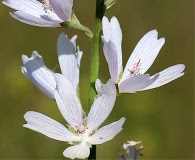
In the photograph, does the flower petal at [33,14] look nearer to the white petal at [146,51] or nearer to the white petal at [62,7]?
the white petal at [62,7]

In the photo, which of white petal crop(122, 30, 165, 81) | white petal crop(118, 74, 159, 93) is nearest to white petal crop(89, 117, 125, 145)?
white petal crop(118, 74, 159, 93)

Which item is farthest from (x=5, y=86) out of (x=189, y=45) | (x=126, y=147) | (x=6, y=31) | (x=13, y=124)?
(x=126, y=147)

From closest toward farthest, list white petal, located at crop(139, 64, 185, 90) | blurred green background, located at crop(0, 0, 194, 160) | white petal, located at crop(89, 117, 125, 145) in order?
white petal, located at crop(89, 117, 125, 145)
white petal, located at crop(139, 64, 185, 90)
blurred green background, located at crop(0, 0, 194, 160)

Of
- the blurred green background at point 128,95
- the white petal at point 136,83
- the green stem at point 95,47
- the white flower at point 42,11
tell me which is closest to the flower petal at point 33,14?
the white flower at point 42,11

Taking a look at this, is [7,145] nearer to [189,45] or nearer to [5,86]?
[5,86]

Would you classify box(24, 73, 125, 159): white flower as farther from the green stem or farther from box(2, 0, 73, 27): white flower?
box(2, 0, 73, 27): white flower

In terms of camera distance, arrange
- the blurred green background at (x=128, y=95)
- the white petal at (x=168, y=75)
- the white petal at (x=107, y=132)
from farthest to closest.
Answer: the blurred green background at (x=128, y=95) → the white petal at (x=168, y=75) → the white petal at (x=107, y=132)
